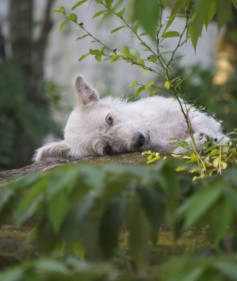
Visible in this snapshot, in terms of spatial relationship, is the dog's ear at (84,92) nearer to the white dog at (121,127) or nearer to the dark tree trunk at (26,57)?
the white dog at (121,127)

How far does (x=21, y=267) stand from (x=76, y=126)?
3.95 m

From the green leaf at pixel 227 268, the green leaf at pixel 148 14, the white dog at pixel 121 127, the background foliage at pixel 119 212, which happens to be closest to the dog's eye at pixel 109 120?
the white dog at pixel 121 127

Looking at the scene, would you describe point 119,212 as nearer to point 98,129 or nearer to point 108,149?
point 108,149

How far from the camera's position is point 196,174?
4.80 meters

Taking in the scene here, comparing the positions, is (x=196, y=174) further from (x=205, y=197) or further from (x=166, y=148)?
(x=205, y=197)

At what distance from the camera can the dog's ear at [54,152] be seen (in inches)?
240

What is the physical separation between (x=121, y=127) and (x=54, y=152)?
581mm

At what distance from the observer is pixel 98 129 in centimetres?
596

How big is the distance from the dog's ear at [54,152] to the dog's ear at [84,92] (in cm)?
35

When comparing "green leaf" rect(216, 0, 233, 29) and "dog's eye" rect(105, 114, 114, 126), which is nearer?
"green leaf" rect(216, 0, 233, 29)

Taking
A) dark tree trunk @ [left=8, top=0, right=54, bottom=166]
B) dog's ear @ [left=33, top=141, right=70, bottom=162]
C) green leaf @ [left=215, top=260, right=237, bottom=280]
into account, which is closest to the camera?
green leaf @ [left=215, top=260, right=237, bottom=280]

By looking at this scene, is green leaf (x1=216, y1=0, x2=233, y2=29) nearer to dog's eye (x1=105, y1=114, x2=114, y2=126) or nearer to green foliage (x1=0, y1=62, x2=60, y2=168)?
dog's eye (x1=105, y1=114, x2=114, y2=126)

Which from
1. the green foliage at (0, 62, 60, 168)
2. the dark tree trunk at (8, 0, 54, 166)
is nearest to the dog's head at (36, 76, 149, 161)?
the green foliage at (0, 62, 60, 168)

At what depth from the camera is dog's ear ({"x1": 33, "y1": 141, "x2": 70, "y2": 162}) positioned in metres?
6.09
